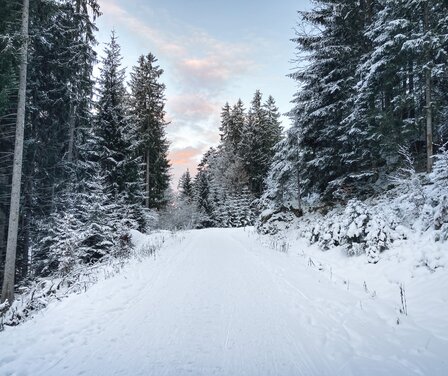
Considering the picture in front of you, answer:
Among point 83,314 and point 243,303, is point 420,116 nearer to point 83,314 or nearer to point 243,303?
point 243,303

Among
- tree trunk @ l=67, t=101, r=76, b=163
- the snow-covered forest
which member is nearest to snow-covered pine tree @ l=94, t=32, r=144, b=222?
the snow-covered forest

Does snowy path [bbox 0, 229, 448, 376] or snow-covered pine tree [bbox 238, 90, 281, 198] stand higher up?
snow-covered pine tree [bbox 238, 90, 281, 198]

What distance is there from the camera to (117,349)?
3930 mm

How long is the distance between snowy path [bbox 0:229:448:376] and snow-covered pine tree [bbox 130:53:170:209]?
915 inches

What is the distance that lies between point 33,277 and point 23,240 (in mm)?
2779

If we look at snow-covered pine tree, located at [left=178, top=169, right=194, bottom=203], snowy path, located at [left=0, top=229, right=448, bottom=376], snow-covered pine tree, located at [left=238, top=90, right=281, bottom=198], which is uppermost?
snow-covered pine tree, located at [left=238, top=90, right=281, bottom=198]

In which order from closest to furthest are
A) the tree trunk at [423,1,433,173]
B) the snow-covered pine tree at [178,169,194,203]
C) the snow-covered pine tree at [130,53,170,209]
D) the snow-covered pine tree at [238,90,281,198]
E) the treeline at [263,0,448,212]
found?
the tree trunk at [423,1,433,173]
the treeline at [263,0,448,212]
the snow-covered pine tree at [130,53,170,209]
the snow-covered pine tree at [238,90,281,198]
the snow-covered pine tree at [178,169,194,203]

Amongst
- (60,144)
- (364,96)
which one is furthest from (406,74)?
(60,144)

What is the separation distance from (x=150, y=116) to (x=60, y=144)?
14517mm

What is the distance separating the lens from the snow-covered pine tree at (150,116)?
94.4 feet

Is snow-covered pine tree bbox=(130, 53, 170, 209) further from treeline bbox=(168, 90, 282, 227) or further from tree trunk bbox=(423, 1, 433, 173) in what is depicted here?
tree trunk bbox=(423, 1, 433, 173)

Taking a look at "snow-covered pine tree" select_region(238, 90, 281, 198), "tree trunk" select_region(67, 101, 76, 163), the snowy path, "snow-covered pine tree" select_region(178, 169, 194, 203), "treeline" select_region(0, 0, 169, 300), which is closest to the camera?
the snowy path

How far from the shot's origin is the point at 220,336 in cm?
429

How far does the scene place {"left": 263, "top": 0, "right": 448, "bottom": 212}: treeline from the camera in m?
10.7
